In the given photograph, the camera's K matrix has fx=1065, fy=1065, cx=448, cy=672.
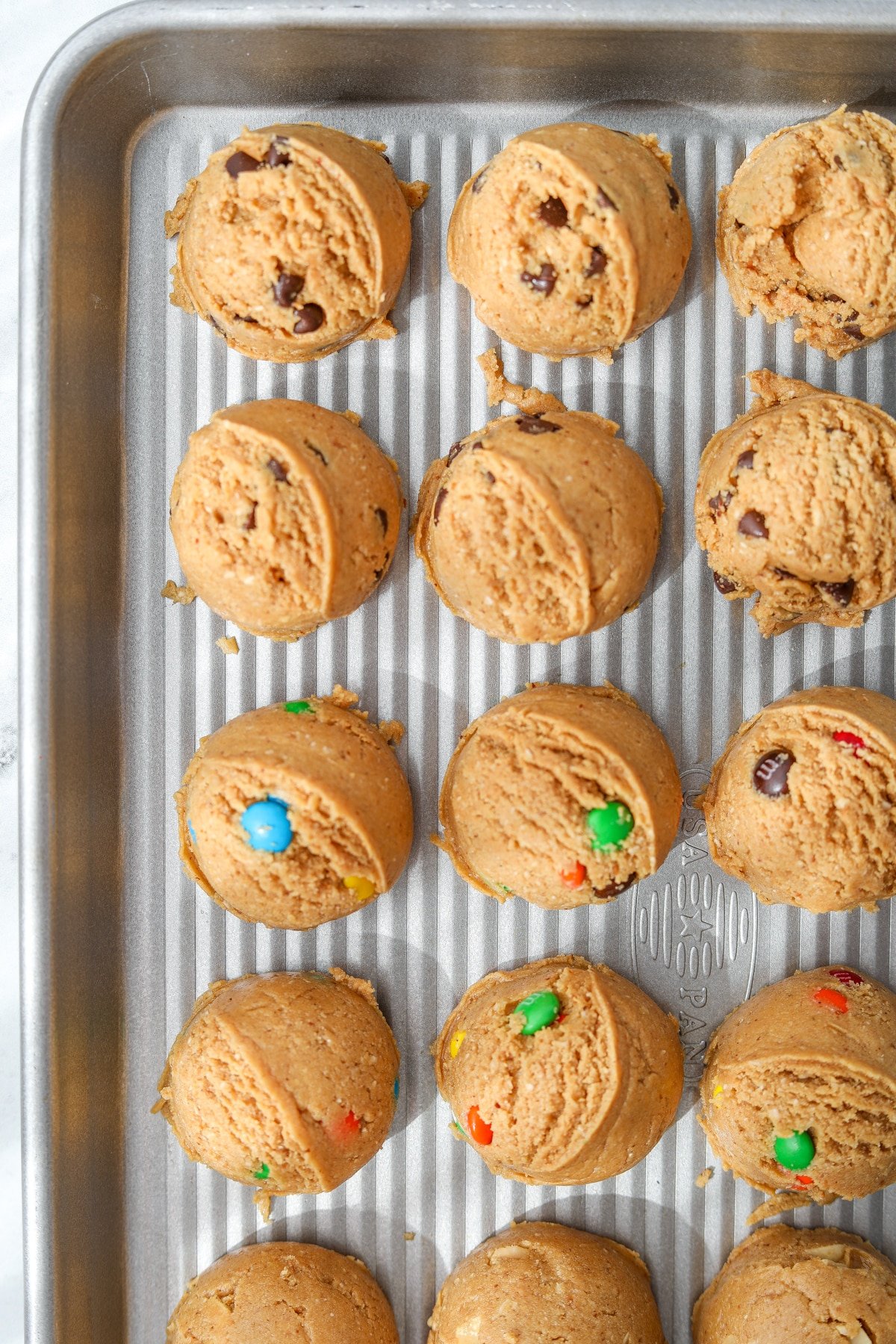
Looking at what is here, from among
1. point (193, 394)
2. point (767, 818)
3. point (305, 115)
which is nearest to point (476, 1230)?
point (767, 818)

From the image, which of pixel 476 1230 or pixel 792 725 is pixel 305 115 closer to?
pixel 792 725

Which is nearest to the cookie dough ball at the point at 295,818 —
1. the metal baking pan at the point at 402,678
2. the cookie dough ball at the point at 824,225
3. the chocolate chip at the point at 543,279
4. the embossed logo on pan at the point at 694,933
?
the metal baking pan at the point at 402,678

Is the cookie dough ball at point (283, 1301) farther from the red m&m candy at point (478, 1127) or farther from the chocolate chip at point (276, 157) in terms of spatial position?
the chocolate chip at point (276, 157)

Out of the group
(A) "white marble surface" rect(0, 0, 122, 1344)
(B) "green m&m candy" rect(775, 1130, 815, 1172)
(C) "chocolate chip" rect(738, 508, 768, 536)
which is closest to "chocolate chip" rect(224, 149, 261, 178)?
(A) "white marble surface" rect(0, 0, 122, 1344)

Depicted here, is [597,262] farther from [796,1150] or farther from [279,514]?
[796,1150]

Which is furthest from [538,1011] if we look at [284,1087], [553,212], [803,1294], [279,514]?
[553,212]

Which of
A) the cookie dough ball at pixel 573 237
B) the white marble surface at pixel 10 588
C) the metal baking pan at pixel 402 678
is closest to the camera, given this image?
the cookie dough ball at pixel 573 237
